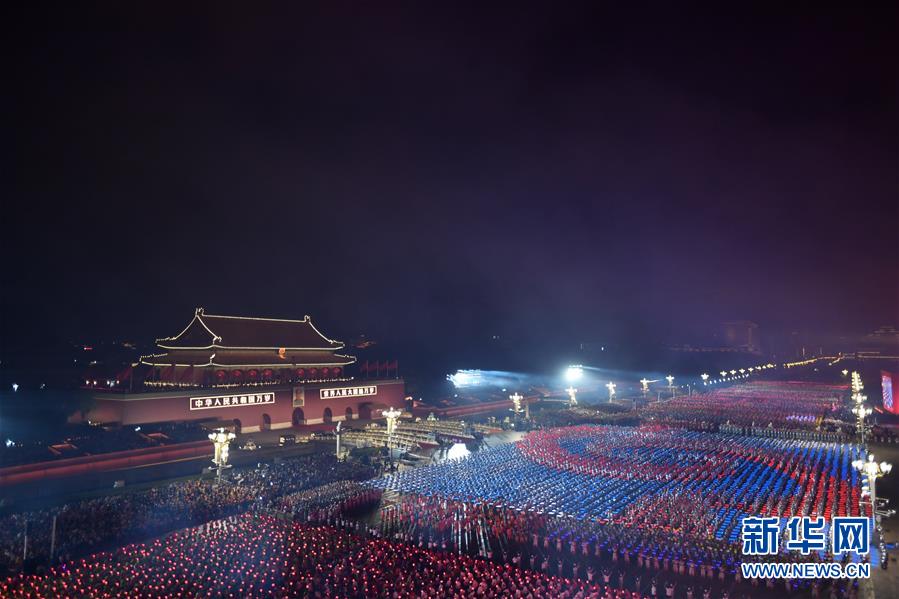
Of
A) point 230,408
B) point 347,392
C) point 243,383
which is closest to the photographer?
point 230,408

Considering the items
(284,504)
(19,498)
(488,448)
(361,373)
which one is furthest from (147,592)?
(361,373)

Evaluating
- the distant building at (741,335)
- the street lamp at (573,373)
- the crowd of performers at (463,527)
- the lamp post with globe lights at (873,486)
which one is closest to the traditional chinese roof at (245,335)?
the crowd of performers at (463,527)

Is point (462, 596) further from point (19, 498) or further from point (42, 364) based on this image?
point (42, 364)

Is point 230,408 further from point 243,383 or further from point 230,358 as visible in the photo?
point 230,358

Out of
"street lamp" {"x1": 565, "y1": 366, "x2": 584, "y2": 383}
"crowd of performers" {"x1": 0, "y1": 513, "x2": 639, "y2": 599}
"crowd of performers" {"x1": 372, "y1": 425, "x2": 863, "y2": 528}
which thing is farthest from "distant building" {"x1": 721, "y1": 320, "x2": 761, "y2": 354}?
"crowd of performers" {"x1": 0, "y1": 513, "x2": 639, "y2": 599}

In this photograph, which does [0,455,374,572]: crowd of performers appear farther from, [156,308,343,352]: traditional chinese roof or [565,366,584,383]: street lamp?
[565,366,584,383]: street lamp

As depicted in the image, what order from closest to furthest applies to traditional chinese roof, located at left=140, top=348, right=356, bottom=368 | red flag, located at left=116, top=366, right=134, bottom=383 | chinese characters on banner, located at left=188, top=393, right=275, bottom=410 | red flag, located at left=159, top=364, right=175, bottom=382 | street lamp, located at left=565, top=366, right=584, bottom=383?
chinese characters on banner, located at left=188, top=393, right=275, bottom=410
red flag, located at left=116, top=366, right=134, bottom=383
traditional chinese roof, located at left=140, top=348, right=356, bottom=368
red flag, located at left=159, top=364, right=175, bottom=382
street lamp, located at left=565, top=366, right=584, bottom=383

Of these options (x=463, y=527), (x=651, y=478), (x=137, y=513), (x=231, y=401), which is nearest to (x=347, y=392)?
(x=231, y=401)
